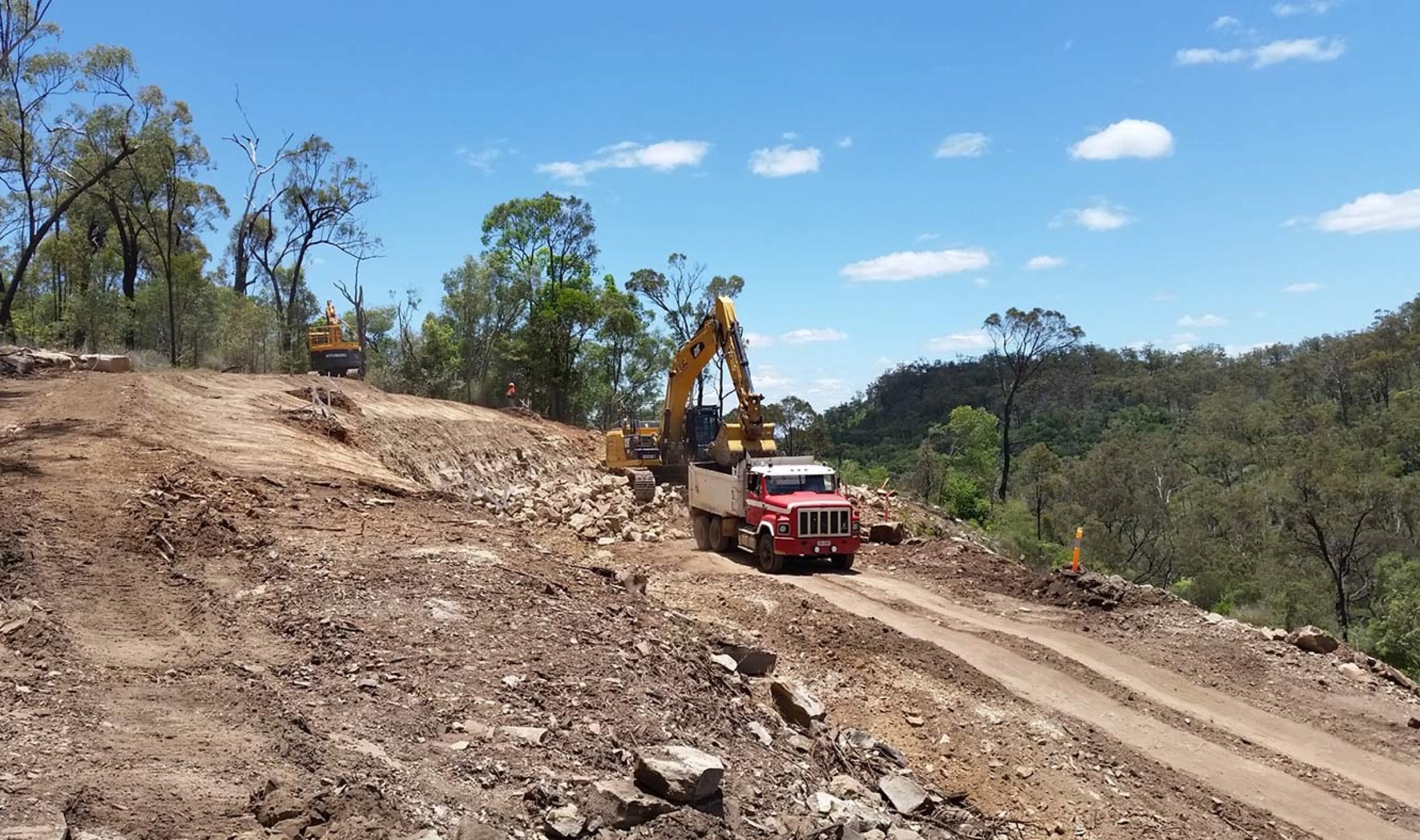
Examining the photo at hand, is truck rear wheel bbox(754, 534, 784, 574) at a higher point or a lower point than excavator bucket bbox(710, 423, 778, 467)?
lower

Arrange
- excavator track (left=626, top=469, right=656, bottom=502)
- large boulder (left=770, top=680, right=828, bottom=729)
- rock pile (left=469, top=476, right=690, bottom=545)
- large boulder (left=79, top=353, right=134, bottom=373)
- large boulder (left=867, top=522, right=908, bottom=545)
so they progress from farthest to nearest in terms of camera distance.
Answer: excavator track (left=626, top=469, right=656, bottom=502)
large boulder (left=79, top=353, right=134, bottom=373)
large boulder (left=867, top=522, right=908, bottom=545)
rock pile (left=469, top=476, right=690, bottom=545)
large boulder (left=770, top=680, right=828, bottom=729)

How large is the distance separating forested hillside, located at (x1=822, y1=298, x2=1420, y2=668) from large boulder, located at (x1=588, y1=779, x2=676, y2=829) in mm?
18244

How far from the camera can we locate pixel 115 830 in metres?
4.45

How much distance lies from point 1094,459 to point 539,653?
2099 inches

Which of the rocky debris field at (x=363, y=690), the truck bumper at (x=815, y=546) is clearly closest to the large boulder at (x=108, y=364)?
the rocky debris field at (x=363, y=690)

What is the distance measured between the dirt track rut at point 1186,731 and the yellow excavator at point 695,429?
20.8 ft

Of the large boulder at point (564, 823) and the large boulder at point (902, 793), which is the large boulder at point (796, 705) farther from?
the large boulder at point (564, 823)

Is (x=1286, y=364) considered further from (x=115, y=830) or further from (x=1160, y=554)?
(x=115, y=830)

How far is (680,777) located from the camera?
5.98 meters

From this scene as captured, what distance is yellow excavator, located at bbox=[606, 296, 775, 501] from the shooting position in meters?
21.3

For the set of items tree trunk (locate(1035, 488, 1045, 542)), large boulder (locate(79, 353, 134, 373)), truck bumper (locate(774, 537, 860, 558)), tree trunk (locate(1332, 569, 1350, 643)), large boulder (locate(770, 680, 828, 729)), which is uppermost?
large boulder (locate(79, 353, 134, 373))

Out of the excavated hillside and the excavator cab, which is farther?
the excavator cab

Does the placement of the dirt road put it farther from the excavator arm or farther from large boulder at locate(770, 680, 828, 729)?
the excavator arm

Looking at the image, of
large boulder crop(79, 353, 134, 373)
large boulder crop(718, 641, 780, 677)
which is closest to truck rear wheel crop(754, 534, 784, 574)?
large boulder crop(718, 641, 780, 677)
